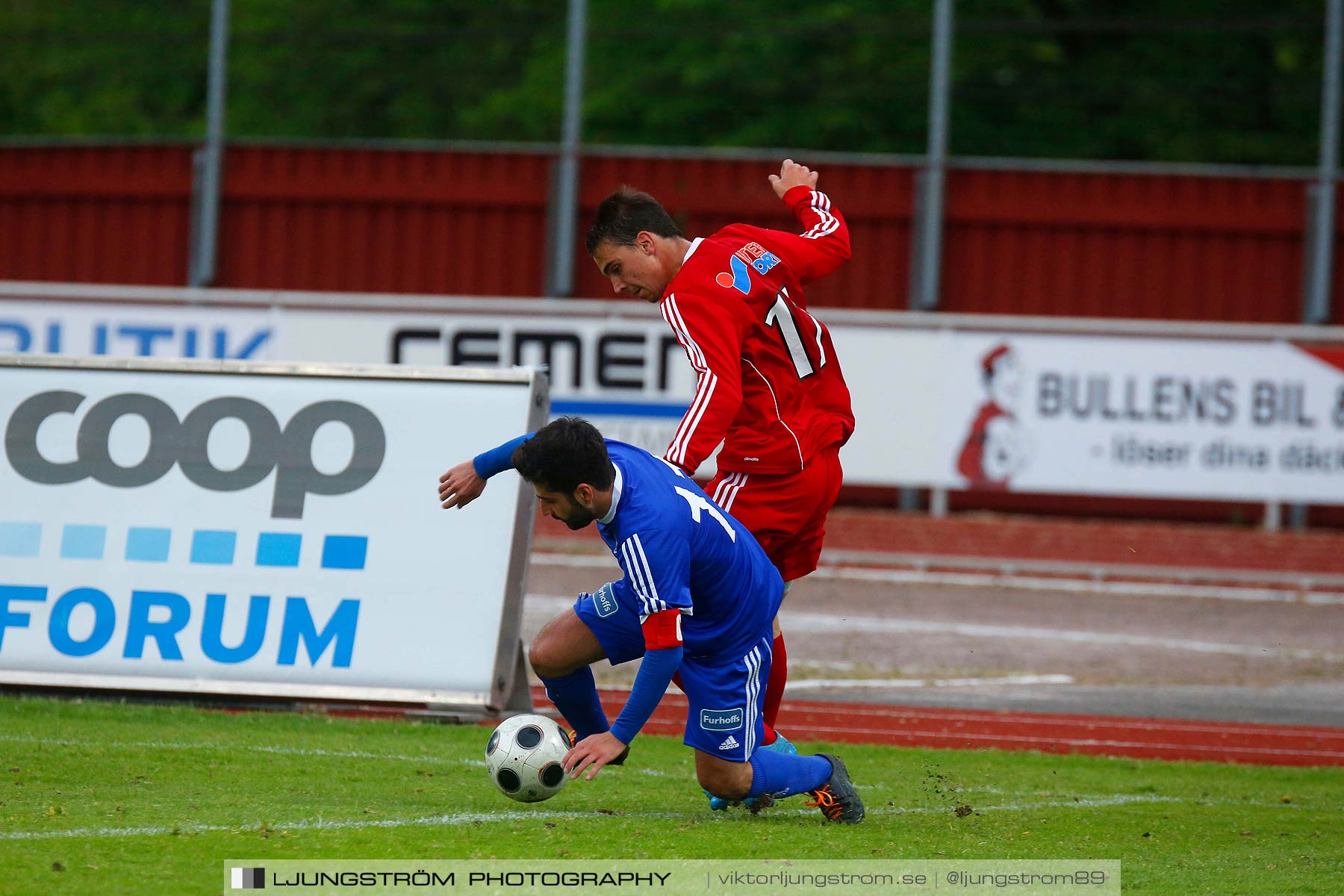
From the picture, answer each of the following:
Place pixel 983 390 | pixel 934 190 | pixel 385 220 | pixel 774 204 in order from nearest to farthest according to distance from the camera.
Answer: pixel 983 390 < pixel 934 190 < pixel 774 204 < pixel 385 220

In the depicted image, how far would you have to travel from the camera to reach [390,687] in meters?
7.53

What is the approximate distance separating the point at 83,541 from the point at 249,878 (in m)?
3.86

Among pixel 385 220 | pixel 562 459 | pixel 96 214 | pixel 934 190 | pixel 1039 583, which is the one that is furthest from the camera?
pixel 96 214

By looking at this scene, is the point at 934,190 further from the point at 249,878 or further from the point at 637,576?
the point at 249,878

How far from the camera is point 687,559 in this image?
518 cm

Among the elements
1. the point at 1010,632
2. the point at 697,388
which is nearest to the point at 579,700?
the point at 697,388

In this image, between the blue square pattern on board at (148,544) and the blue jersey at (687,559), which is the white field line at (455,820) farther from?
the blue square pattern on board at (148,544)

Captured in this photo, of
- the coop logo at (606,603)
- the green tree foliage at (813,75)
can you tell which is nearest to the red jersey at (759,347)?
the coop logo at (606,603)

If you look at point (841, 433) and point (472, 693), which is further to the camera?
point (472, 693)

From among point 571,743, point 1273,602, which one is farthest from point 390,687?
point 1273,602

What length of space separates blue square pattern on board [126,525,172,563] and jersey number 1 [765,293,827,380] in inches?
129

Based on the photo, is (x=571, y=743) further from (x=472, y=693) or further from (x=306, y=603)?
(x=306, y=603)

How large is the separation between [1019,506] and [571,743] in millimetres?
12778

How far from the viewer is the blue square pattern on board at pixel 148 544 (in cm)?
779
